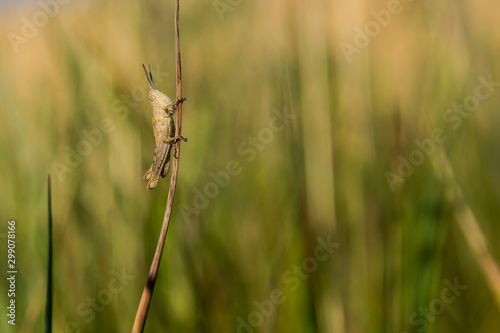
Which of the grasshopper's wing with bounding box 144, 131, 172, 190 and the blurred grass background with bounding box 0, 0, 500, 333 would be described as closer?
the grasshopper's wing with bounding box 144, 131, 172, 190

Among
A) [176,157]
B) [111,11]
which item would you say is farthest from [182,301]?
[111,11]

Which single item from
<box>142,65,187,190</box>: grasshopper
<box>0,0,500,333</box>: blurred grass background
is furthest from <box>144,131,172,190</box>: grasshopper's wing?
<box>0,0,500,333</box>: blurred grass background

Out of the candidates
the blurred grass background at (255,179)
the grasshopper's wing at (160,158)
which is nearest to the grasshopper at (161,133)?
the grasshopper's wing at (160,158)

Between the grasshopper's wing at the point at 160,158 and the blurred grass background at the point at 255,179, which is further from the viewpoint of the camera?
the blurred grass background at the point at 255,179

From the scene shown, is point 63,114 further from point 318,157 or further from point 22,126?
point 318,157

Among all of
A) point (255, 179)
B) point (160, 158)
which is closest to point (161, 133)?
point (160, 158)

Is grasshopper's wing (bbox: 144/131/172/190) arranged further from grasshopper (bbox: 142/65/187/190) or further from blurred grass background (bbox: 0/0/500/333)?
blurred grass background (bbox: 0/0/500/333)

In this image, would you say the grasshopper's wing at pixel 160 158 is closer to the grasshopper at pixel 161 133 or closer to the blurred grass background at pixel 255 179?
the grasshopper at pixel 161 133
